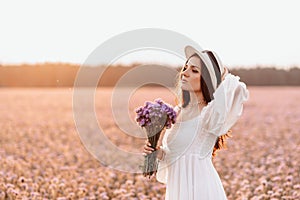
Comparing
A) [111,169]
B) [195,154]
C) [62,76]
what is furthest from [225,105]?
[62,76]

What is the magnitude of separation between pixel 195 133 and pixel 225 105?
0.36 m

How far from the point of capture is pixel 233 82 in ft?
14.2

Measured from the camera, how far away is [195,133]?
4480 millimetres

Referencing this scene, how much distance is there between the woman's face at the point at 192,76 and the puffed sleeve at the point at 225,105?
0.21m

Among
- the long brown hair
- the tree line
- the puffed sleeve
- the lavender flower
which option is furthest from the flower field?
the tree line

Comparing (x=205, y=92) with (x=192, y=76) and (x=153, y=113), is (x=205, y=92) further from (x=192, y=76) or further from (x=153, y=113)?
(x=153, y=113)

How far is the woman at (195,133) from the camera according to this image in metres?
4.45

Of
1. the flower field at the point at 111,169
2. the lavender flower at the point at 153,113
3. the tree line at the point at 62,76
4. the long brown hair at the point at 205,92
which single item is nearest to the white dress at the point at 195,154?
the long brown hair at the point at 205,92

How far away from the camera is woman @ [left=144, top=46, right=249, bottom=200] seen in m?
4.45

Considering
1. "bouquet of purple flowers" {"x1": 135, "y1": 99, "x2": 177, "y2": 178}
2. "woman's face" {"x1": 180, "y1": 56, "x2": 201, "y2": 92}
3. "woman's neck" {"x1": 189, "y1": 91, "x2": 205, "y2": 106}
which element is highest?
"woman's face" {"x1": 180, "y1": 56, "x2": 201, "y2": 92}

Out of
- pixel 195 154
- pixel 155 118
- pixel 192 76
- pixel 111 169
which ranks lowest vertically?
pixel 111 169

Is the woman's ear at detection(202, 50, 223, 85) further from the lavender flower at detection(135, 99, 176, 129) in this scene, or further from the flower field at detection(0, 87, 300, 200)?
the flower field at detection(0, 87, 300, 200)

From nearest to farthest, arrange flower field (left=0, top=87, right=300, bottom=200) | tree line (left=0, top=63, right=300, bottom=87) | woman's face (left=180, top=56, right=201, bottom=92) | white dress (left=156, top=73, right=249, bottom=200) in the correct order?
white dress (left=156, top=73, right=249, bottom=200) < woman's face (left=180, top=56, right=201, bottom=92) < flower field (left=0, top=87, right=300, bottom=200) < tree line (left=0, top=63, right=300, bottom=87)

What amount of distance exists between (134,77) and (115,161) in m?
4.58
